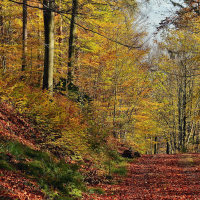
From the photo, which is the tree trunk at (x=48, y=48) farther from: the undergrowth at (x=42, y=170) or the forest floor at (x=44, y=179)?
the undergrowth at (x=42, y=170)

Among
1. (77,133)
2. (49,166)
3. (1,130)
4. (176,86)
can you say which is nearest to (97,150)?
(77,133)

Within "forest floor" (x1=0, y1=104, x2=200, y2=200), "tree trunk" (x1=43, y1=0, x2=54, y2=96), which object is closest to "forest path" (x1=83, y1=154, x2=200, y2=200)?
"forest floor" (x1=0, y1=104, x2=200, y2=200)

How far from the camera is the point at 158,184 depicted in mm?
6727

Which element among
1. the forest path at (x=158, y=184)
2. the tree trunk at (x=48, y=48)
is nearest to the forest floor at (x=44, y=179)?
the forest path at (x=158, y=184)

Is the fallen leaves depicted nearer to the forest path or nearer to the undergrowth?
the undergrowth

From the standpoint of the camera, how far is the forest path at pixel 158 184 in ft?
18.0

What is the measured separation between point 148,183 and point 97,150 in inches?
89.3

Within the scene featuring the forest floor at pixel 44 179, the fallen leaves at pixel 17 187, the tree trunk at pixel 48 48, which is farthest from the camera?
the tree trunk at pixel 48 48

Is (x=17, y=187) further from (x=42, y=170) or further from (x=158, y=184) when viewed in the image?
(x=158, y=184)

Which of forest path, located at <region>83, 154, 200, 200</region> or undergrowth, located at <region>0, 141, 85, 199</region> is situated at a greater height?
undergrowth, located at <region>0, 141, 85, 199</region>

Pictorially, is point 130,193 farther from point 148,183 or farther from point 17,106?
point 17,106

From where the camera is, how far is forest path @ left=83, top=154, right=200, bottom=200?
18.0 ft

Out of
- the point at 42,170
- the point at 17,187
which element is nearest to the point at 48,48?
the point at 42,170

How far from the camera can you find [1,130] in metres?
4.88
